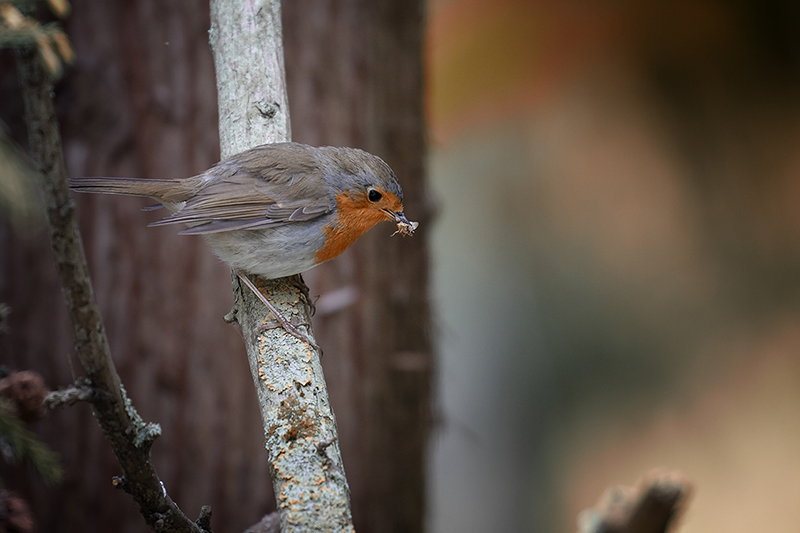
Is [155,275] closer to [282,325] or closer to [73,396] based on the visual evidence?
[282,325]

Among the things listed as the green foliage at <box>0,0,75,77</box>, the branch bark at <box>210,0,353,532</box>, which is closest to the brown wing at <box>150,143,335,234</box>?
the branch bark at <box>210,0,353,532</box>

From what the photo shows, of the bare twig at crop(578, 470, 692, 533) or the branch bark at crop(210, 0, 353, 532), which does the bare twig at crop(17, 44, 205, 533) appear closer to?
the branch bark at crop(210, 0, 353, 532)

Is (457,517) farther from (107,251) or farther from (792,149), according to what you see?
(792,149)

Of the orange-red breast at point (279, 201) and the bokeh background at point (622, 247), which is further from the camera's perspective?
the bokeh background at point (622, 247)

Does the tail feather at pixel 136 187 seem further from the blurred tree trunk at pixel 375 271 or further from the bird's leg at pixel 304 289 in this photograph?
the blurred tree trunk at pixel 375 271

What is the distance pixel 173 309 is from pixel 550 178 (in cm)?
305

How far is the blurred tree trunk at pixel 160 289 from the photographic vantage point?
2.90 metres

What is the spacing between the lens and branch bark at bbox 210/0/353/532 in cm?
133

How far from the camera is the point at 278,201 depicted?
212 centimetres

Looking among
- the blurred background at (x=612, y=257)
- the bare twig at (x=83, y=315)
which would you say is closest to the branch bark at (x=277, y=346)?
the bare twig at (x=83, y=315)

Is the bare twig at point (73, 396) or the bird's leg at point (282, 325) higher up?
the bird's leg at point (282, 325)

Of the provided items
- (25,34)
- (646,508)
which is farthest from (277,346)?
(646,508)

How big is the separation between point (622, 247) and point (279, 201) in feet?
10.9

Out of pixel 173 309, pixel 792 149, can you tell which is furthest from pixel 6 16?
pixel 792 149
